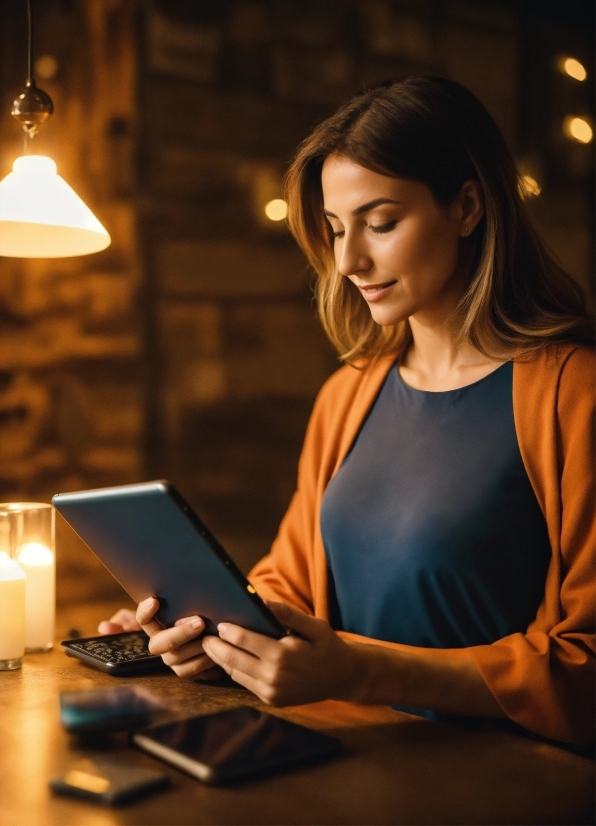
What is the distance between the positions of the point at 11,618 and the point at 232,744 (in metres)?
0.49

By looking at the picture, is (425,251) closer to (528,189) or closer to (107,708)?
(528,189)

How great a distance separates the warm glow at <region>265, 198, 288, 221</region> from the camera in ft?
9.37

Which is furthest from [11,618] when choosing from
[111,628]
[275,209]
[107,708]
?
[275,209]

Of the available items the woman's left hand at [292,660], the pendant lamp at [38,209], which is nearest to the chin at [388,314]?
the pendant lamp at [38,209]

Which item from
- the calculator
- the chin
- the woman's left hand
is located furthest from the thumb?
the chin

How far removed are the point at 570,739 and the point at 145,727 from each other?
1.80 ft

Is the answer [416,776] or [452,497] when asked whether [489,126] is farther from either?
[416,776]

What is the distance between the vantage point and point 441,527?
1.25 meters

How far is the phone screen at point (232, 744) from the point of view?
847mm

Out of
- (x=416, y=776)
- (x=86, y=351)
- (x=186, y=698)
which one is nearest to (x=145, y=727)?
(x=186, y=698)

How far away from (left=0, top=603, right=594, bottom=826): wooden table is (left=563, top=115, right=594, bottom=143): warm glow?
2.85m

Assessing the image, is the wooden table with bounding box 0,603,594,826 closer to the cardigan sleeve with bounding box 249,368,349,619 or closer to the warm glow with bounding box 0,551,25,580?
the warm glow with bounding box 0,551,25,580

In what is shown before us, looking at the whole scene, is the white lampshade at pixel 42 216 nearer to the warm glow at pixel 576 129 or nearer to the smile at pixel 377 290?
the smile at pixel 377 290

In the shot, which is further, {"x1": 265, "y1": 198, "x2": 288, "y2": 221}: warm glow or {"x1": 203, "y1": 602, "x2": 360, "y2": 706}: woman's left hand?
{"x1": 265, "y1": 198, "x2": 288, "y2": 221}: warm glow
